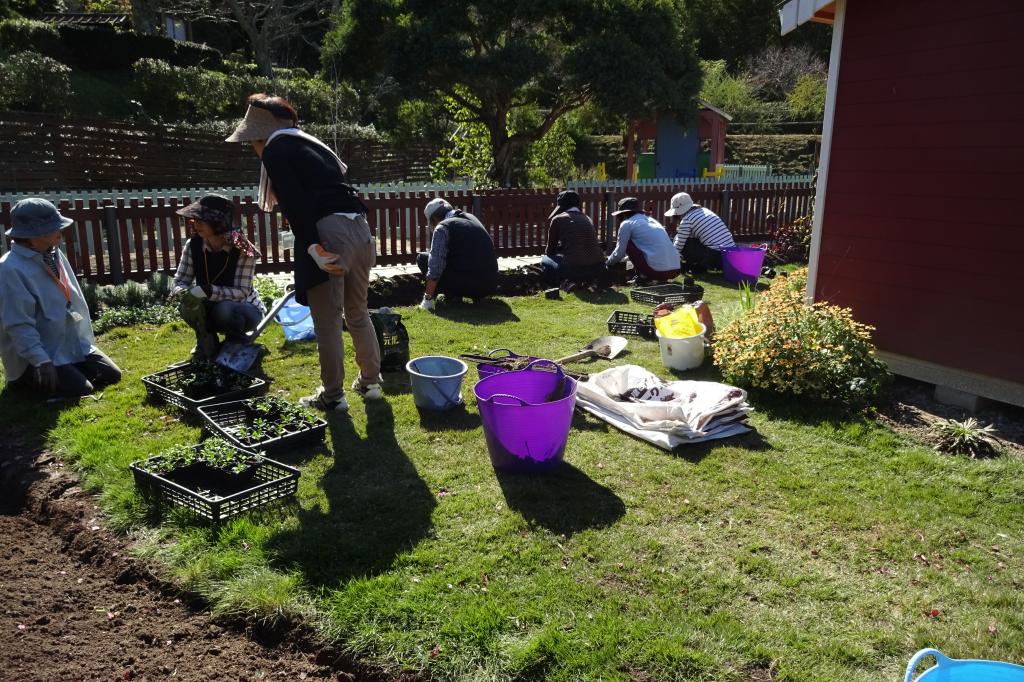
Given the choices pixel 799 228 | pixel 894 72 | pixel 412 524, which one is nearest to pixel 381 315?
pixel 412 524

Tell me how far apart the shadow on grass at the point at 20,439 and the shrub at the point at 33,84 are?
14.0 meters

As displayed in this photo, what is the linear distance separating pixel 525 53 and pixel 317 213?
1039 cm

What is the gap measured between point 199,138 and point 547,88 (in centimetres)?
794

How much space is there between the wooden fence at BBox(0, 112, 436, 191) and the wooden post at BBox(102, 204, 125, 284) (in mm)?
7208

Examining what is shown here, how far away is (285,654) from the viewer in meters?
2.84

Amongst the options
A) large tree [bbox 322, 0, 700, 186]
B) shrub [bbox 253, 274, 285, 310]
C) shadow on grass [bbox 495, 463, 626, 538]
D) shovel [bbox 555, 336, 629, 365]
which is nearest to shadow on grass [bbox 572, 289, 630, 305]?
shovel [bbox 555, 336, 629, 365]

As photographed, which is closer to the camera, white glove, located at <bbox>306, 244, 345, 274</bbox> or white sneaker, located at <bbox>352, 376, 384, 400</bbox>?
white glove, located at <bbox>306, 244, 345, 274</bbox>

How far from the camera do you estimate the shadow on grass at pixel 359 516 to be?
3287 mm

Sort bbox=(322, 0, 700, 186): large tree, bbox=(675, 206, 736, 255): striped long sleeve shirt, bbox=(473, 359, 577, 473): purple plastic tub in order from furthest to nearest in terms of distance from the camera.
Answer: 1. bbox=(322, 0, 700, 186): large tree
2. bbox=(675, 206, 736, 255): striped long sleeve shirt
3. bbox=(473, 359, 577, 473): purple plastic tub

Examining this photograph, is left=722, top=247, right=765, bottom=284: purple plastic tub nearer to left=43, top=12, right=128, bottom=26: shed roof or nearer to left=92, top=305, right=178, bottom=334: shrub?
left=92, top=305, right=178, bottom=334: shrub

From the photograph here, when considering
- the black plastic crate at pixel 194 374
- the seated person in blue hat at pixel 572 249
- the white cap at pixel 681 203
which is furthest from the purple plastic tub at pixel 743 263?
the black plastic crate at pixel 194 374

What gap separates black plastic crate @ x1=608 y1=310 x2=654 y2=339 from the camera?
7078 mm

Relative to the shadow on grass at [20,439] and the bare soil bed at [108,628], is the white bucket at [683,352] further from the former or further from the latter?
the shadow on grass at [20,439]

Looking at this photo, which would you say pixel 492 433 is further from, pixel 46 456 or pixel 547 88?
pixel 547 88
